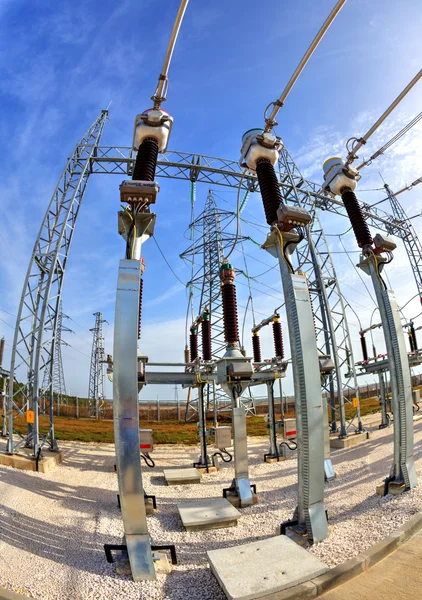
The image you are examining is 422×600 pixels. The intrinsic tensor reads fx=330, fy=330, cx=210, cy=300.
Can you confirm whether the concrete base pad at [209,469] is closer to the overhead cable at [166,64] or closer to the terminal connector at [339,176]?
the terminal connector at [339,176]

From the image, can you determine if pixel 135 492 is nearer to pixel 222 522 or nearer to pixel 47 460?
pixel 222 522

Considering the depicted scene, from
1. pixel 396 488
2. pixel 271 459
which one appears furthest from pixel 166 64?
pixel 271 459

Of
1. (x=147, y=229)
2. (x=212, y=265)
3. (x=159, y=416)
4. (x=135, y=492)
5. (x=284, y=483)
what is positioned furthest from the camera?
(x=159, y=416)

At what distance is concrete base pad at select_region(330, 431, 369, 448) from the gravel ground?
211 cm

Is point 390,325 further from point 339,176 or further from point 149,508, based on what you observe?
point 149,508

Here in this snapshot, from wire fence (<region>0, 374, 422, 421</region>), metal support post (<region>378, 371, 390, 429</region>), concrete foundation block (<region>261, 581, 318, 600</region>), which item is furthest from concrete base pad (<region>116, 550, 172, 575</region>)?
wire fence (<region>0, 374, 422, 421</region>)

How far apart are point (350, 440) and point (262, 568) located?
33.7 feet

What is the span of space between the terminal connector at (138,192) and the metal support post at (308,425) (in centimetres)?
238

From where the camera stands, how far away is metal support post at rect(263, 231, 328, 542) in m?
3.98

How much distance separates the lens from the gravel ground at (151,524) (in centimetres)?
329

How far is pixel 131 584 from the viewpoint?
3256 millimetres

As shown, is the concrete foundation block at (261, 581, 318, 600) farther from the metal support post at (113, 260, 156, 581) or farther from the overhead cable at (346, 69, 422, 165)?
the overhead cable at (346, 69, 422, 165)

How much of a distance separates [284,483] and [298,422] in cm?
455

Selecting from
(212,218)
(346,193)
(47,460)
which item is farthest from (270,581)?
(212,218)
